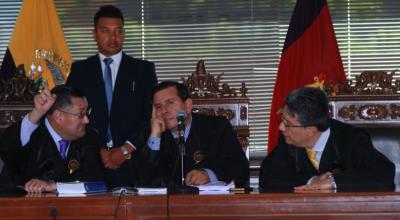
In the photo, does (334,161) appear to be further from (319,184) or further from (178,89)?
(178,89)

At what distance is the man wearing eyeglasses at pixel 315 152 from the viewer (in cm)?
352

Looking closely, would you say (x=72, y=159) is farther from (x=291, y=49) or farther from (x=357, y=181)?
(x=291, y=49)

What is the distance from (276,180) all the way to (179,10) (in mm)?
3013

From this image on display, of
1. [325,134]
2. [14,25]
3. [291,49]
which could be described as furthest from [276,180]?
[14,25]

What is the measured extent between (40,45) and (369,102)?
7.88ft

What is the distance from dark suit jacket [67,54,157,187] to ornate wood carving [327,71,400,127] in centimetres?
132

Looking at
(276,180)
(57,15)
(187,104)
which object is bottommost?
(276,180)

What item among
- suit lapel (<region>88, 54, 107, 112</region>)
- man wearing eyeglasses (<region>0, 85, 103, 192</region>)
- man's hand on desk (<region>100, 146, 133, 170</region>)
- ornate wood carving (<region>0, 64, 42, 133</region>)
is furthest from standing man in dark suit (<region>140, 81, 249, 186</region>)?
ornate wood carving (<region>0, 64, 42, 133</region>)

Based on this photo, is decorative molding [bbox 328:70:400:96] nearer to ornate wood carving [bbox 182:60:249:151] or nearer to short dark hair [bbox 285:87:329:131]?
ornate wood carving [bbox 182:60:249:151]

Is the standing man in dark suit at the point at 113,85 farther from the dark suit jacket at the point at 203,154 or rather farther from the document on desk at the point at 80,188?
the document on desk at the point at 80,188

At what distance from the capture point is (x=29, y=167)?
3809 mm

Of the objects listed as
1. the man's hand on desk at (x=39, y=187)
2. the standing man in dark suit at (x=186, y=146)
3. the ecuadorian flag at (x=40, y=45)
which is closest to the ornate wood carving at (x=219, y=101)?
the standing man in dark suit at (x=186, y=146)

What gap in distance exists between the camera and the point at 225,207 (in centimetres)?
285

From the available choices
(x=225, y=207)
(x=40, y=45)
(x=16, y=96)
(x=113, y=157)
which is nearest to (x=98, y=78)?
(x=113, y=157)
